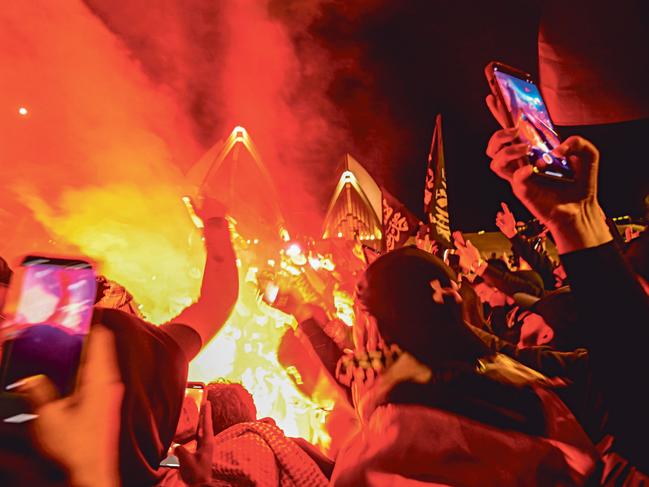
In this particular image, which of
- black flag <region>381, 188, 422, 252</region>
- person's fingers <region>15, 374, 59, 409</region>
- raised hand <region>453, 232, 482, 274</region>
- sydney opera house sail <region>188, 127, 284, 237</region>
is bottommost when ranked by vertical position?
person's fingers <region>15, 374, 59, 409</region>

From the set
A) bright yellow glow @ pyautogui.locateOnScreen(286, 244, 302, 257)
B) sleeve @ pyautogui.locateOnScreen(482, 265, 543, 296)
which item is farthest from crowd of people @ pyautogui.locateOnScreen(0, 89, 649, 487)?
sleeve @ pyautogui.locateOnScreen(482, 265, 543, 296)

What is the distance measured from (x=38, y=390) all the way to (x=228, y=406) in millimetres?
1628

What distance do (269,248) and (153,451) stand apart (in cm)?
420

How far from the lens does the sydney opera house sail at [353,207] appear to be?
10.5m

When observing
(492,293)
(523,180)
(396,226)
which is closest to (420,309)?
(523,180)

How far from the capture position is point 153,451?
48.0 inches

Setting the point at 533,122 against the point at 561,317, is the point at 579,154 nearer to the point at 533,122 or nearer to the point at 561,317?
the point at 533,122

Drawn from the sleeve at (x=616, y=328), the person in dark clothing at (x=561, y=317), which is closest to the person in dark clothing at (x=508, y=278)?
the person in dark clothing at (x=561, y=317)

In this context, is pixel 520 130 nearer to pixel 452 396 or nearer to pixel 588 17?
pixel 452 396

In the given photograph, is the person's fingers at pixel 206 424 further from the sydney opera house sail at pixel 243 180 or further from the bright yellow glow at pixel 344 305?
the sydney opera house sail at pixel 243 180

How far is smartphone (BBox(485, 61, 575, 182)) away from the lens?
108 cm

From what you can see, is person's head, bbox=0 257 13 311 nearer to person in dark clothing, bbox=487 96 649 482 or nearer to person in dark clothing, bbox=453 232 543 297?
person in dark clothing, bbox=487 96 649 482

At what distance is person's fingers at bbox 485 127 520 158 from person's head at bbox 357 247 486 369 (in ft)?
1.29

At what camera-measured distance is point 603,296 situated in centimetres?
91
